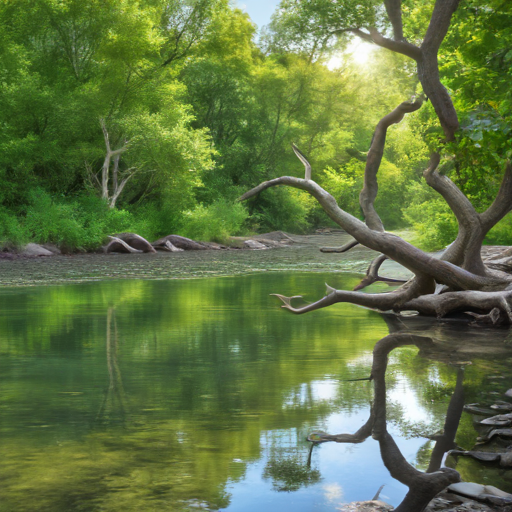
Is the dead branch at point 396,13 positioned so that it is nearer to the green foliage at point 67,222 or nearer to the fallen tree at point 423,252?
the fallen tree at point 423,252

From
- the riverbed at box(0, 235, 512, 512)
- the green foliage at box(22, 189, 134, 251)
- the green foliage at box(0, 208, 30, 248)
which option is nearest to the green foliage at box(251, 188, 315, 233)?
the green foliage at box(22, 189, 134, 251)

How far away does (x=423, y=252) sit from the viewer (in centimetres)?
1173

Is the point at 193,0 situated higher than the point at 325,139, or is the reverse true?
the point at 193,0

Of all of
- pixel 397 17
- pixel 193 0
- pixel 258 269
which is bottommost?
pixel 258 269

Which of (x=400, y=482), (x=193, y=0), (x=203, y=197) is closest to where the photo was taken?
(x=400, y=482)

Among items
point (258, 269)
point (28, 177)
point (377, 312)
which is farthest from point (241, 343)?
point (28, 177)

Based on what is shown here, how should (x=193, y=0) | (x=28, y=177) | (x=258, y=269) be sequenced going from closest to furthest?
1. (x=258, y=269)
2. (x=28, y=177)
3. (x=193, y=0)

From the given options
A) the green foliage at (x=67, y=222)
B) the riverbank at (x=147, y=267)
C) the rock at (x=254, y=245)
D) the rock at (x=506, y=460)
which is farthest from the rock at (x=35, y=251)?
the rock at (x=506, y=460)

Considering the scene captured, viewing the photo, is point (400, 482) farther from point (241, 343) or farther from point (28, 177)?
point (28, 177)

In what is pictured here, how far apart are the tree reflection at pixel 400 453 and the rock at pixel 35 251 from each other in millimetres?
25281

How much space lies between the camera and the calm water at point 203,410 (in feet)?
14.8

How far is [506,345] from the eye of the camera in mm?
9695

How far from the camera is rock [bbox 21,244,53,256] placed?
102ft

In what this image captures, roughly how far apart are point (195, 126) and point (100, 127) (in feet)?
45.8
